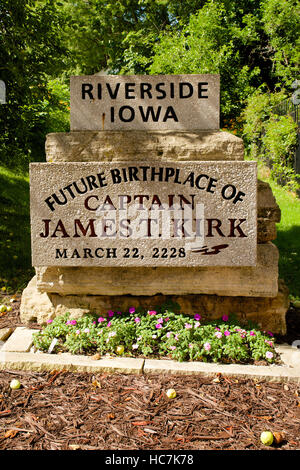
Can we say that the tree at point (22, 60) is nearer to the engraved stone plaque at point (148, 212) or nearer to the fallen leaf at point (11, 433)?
the engraved stone plaque at point (148, 212)

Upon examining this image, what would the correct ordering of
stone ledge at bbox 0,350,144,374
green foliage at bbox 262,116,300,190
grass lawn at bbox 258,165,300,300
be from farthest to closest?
green foliage at bbox 262,116,300,190 < grass lawn at bbox 258,165,300,300 < stone ledge at bbox 0,350,144,374

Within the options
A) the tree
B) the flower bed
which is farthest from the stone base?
the tree

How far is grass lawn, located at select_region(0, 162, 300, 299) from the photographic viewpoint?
4.98 meters

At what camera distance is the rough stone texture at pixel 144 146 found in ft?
10.9

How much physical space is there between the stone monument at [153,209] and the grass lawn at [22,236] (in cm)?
152

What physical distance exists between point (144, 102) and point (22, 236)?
3.74 meters

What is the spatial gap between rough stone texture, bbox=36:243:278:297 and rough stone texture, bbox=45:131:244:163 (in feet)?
3.19

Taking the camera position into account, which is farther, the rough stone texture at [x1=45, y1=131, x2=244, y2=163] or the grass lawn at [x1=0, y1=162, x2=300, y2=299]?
the grass lawn at [x1=0, y1=162, x2=300, y2=299]

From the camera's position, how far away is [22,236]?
6281 millimetres

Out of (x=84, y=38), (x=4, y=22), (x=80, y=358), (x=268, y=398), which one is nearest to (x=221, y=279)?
(x=268, y=398)

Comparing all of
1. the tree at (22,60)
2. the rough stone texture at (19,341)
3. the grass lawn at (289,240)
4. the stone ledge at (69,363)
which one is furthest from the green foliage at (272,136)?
the rough stone texture at (19,341)

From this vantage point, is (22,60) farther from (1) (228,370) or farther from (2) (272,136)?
(2) (272,136)

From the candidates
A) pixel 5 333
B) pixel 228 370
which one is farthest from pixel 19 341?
pixel 228 370

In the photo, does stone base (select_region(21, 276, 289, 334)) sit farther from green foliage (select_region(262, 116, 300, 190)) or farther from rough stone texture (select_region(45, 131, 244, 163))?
green foliage (select_region(262, 116, 300, 190))
